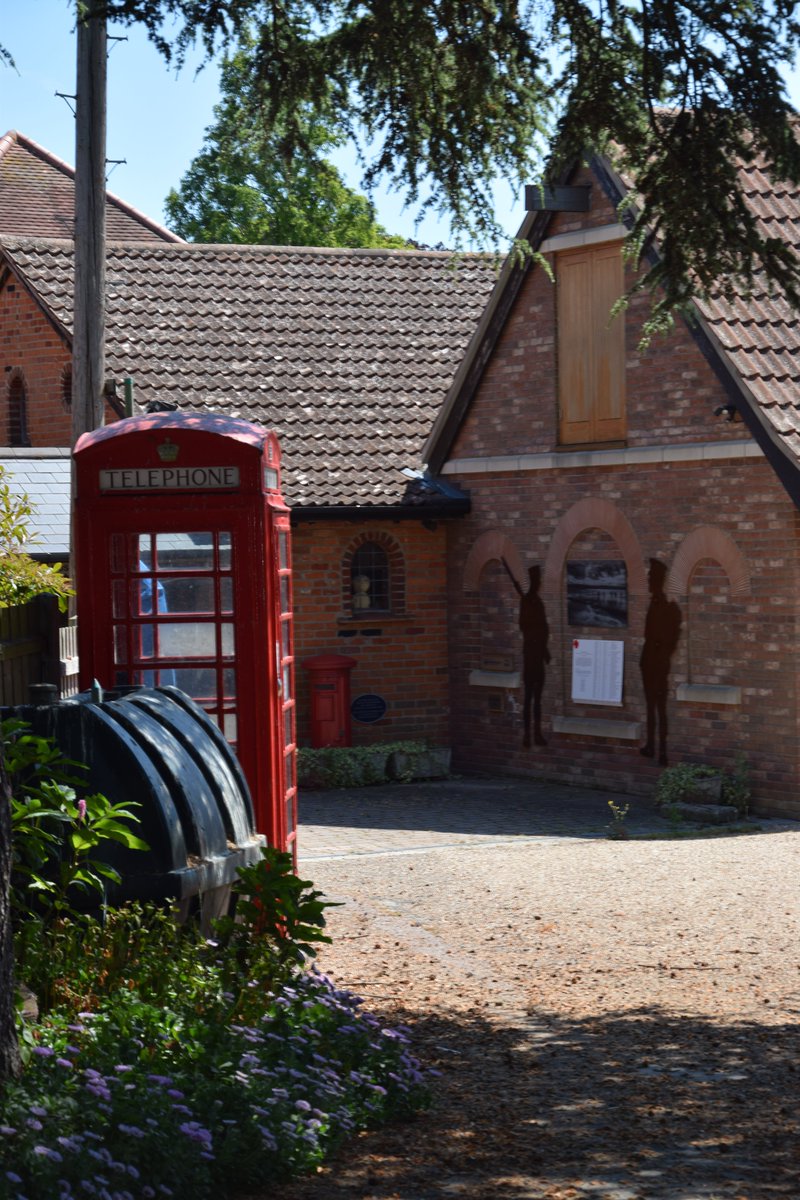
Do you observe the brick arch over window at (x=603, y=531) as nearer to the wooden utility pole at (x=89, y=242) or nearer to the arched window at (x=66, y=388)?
the wooden utility pole at (x=89, y=242)

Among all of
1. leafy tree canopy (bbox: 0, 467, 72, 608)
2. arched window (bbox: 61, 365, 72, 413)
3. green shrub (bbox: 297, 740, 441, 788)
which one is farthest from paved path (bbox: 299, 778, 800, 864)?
arched window (bbox: 61, 365, 72, 413)

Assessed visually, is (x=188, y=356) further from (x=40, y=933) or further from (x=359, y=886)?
(x=40, y=933)

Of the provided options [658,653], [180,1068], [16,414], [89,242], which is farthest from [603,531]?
[180,1068]

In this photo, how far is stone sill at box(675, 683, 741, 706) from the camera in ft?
56.3

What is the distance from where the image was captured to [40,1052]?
5918 mm

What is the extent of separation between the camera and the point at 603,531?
19.0 m

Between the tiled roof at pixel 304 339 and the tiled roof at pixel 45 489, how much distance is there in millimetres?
2488

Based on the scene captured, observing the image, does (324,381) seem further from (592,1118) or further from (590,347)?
(592,1118)

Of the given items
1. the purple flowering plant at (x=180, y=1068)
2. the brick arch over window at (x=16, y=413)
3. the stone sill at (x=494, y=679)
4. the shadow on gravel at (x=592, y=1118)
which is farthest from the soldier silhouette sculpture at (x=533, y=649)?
the purple flowering plant at (x=180, y=1068)

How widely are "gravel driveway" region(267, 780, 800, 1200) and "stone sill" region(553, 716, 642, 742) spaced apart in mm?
2173

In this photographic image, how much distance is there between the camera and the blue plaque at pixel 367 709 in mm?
21016

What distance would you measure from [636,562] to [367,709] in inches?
166

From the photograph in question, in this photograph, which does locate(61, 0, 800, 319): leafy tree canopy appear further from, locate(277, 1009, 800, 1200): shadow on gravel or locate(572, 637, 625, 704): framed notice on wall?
locate(572, 637, 625, 704): framed notice on wall

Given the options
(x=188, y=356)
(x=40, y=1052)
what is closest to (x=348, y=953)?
(x=40, y=1052)
